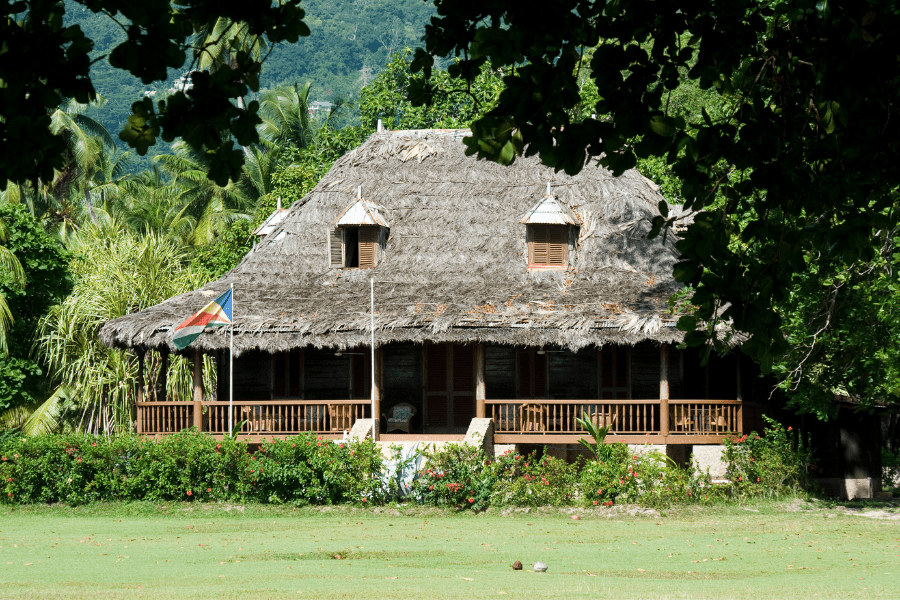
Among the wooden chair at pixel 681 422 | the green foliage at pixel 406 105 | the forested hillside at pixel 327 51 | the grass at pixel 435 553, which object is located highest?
the forested hillside at pixel 327 51

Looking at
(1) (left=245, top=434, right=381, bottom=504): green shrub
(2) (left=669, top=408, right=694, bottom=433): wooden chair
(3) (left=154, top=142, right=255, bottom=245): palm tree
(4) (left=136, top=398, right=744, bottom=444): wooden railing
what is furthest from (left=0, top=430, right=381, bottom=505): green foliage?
(3) (left=154, top=142, right=255, bottom=245): palm tree

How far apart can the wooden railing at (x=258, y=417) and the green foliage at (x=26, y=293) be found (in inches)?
266

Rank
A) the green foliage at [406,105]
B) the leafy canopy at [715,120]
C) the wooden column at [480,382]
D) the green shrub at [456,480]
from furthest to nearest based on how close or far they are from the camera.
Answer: the green foliage at [406,105] → the wooden column at [480,382] → the green shrub at [456,480] → the leafy canopy at [715,120]

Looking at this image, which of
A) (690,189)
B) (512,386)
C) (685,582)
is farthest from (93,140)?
(690,189)

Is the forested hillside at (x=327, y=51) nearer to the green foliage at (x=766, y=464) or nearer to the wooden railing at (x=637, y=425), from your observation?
the wooden railing at (x=637, y=425)

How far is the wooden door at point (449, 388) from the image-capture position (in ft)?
74.8

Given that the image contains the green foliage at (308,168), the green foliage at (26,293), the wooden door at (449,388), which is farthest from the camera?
the green foliage at (308,168)

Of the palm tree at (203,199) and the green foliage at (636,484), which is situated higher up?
the palm tree at (203,199)

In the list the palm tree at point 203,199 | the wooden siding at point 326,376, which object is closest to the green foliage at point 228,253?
the palm tree at point 203,199

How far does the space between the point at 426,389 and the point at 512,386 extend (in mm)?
1970

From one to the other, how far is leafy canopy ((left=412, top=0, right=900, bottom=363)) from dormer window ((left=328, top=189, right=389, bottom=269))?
1665 cm

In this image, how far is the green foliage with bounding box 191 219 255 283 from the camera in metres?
30.7

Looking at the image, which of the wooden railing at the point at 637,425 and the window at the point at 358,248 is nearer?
the wooden railing at the point at 637,425

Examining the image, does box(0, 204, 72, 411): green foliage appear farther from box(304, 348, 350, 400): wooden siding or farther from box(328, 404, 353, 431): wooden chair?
box(328, 404, 353, 431): wooden chair
